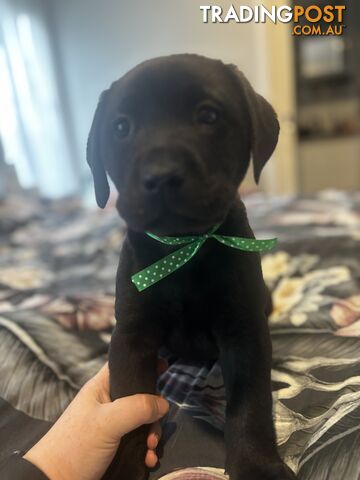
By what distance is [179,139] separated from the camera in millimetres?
538

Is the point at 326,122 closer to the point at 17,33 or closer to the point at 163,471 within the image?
the point at 17,33

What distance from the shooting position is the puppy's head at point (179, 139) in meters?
0.52

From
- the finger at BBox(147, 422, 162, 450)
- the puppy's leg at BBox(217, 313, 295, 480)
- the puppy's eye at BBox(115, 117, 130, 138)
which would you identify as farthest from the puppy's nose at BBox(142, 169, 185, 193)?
the finger at BBox(147, 422, 162, 450)

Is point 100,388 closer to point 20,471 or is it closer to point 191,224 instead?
point 20,471

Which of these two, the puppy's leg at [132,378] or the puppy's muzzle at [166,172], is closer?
the puppy's muzzle at [166,172]

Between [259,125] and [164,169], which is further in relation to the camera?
[259,125]

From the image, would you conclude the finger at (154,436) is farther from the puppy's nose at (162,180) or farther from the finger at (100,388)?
the puppy's nose at (162,180)

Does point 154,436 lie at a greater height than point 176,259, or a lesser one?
lesser

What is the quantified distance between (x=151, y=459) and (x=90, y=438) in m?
0.09

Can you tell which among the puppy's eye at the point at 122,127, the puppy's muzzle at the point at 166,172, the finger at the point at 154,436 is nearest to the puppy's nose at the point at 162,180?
the puppy's muzzle at the point at 166,172

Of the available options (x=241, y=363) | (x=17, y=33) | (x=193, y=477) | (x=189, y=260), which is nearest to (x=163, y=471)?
(x=193, y=477)

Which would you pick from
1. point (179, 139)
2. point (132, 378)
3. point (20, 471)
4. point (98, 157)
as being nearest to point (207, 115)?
point (179, 139)

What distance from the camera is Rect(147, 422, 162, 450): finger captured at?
645mm

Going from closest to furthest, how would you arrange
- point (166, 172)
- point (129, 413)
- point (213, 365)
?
point (166, 172), point (129, 413), point (213, 365)
